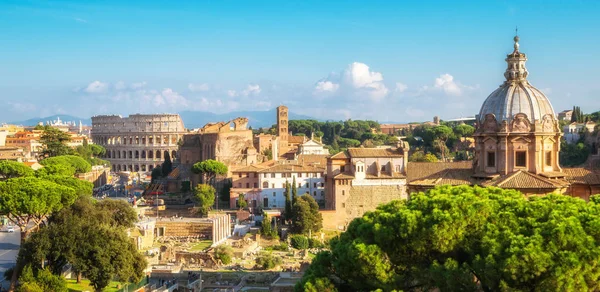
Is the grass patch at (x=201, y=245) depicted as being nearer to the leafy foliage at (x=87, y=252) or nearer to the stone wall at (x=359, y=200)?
the stone wall at (x=359, y=200)

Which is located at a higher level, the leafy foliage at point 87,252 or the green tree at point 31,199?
the green tree at point 31,199

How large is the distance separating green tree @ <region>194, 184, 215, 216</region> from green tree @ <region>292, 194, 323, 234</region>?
24.8ft

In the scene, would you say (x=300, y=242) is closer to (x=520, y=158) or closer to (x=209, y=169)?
(x=209, y=169)

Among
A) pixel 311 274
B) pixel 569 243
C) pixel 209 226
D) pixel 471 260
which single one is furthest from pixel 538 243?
pixel 209 226

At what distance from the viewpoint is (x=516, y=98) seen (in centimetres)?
2794

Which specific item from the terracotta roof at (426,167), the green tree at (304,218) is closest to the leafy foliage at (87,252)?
the green tree at (304,218)

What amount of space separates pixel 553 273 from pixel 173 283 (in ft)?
64.9

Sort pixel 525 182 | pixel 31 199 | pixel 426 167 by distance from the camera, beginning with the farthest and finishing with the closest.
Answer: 1. pixel 426 167
2. pixel 31 199
3. pixel 525 182

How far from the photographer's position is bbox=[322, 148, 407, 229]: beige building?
165 feet

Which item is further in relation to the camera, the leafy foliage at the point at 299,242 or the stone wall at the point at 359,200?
the stone wall at the point at 359,200

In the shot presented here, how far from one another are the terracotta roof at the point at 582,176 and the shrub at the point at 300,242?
19.6 metres

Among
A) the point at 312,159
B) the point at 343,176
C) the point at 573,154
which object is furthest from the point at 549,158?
the point at 573,154

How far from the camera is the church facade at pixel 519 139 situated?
27.5 meters

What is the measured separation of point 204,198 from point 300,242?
9.78 m
